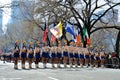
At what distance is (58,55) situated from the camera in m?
30.9

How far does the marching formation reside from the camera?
27578mm

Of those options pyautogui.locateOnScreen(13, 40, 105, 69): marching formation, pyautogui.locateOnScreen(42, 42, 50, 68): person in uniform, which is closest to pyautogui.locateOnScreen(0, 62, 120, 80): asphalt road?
pyautogui.locateOnScreen(13, 40, 105, 69): marching formation

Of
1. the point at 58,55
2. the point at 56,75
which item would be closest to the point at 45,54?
the point at 58,55

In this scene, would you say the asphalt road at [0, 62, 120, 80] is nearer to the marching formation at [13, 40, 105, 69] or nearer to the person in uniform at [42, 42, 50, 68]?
the marching formation at [13, 40, 105, 69]

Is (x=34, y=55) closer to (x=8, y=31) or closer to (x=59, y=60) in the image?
(x=59, y=60)

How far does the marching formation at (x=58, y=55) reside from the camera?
2758 cm

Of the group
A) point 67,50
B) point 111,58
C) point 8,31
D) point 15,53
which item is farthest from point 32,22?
point 8,31

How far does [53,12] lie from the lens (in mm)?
49375

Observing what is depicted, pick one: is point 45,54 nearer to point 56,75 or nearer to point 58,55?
point 58,55

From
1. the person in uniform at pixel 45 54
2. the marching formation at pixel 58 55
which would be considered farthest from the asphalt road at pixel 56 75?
the person in uniform at pixel 45 54

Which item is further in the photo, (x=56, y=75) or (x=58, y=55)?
(x=58, y=55)

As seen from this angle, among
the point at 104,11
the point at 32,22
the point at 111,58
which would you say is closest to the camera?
the point at 111,58

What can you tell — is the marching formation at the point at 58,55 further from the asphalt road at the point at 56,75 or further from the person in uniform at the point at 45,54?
the asphalt road at the point at 56,75

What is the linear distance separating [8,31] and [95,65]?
234ft
